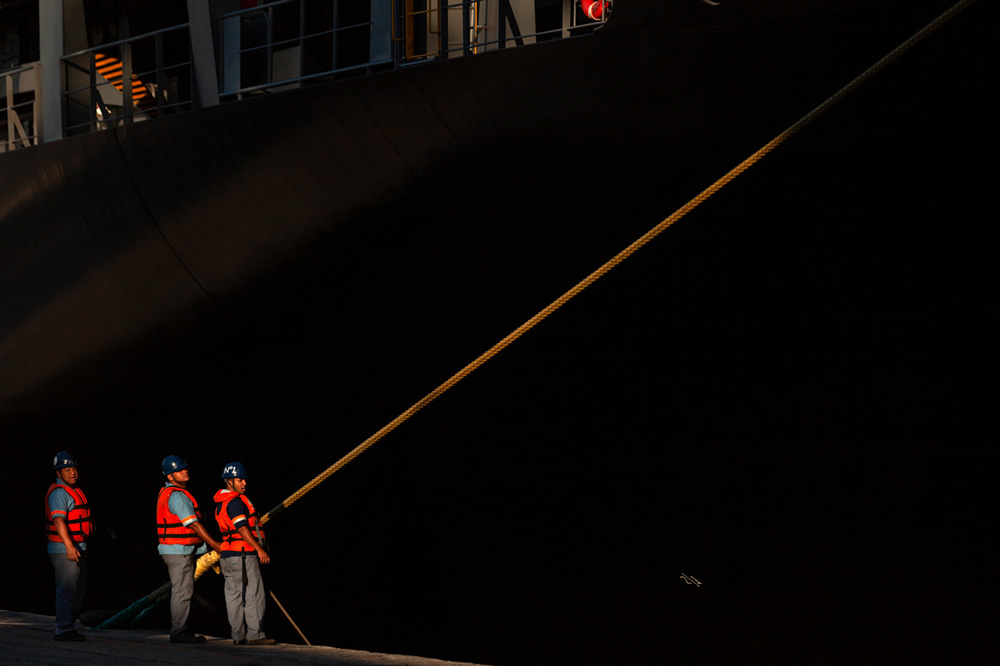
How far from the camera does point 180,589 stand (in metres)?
6.62

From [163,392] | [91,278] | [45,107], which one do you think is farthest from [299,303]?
[45,107]

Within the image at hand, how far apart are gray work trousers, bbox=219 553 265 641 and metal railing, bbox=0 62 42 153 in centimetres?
388

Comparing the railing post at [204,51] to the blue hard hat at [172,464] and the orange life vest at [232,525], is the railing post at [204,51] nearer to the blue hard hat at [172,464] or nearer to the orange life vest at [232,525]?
the blue hard hat at [172,464]

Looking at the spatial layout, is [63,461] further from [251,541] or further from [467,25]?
[467,25]

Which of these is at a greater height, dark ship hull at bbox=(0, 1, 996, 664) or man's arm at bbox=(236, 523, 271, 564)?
dark ship hull at bbox=(0, 1, 996, 664)

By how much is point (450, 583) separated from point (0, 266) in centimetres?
429

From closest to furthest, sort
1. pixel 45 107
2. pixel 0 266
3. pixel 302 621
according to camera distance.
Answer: pixel 302 621 → pixel 0 266 → pixel 45 107

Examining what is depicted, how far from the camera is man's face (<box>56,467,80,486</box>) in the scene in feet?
22.8

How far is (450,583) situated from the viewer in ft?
19.4

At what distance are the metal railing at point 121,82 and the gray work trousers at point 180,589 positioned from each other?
126 inches

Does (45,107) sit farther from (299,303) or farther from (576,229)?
(576,229)

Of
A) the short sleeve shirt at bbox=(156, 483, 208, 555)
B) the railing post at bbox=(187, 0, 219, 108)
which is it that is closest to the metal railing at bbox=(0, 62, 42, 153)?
the railing post at bbox=(187, 0, 219, 108)

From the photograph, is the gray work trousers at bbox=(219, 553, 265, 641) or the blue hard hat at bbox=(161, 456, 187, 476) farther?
the blue hard hat at bbox=(161, 456, 187, 476)

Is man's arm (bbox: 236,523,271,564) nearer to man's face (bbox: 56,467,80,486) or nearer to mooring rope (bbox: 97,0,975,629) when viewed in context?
mooring rope (bbox: 97,0,975,629)
